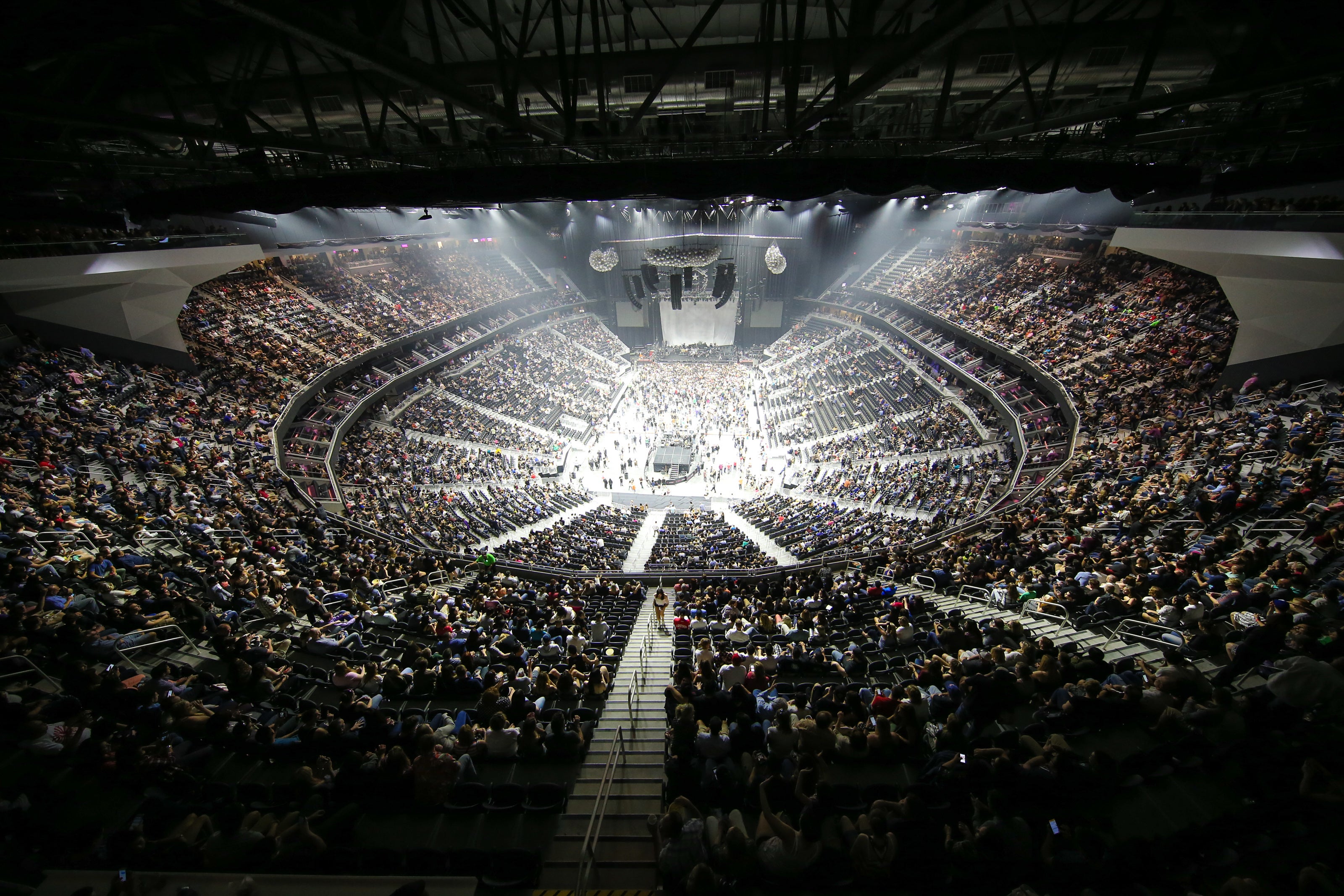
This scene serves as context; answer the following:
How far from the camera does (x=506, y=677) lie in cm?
727

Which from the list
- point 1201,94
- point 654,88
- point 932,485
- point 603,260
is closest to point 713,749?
point 654,88

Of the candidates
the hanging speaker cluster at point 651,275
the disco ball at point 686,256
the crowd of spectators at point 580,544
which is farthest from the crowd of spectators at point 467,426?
the hanging speaker cluster at point 651,275

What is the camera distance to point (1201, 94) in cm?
630

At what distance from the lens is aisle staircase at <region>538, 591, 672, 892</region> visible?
173 inches

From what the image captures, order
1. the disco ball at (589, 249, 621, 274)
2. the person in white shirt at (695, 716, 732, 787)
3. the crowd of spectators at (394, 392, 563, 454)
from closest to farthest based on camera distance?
the person in white shirt at (695, 716, 732, 787)
the crowd of spectators at (394, 392, 563, 454)
the disco ball at (589, 249, 621, 274)

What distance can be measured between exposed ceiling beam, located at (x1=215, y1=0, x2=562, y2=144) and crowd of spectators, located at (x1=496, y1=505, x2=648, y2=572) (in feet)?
39.8

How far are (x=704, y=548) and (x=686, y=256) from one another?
93.6ft

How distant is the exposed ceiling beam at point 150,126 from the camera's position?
6.32m

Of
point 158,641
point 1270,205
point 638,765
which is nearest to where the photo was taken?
point 638,765

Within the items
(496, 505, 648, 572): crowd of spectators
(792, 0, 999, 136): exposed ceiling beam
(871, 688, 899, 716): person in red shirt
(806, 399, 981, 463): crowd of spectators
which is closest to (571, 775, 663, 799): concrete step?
(871, 688, 899, 716): person in red shirt

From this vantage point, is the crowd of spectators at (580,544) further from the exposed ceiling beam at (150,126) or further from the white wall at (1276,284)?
the white wall at (1276,284)

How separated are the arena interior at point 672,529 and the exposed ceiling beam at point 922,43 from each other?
5cm

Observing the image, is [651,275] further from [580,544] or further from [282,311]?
[580,544]

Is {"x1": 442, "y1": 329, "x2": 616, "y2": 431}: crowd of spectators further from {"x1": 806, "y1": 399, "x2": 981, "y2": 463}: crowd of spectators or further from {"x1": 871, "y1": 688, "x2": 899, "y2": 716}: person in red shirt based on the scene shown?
{"x1": 871, "y1": 688, "x2": 899, "y2": 716}: person in red shirt
